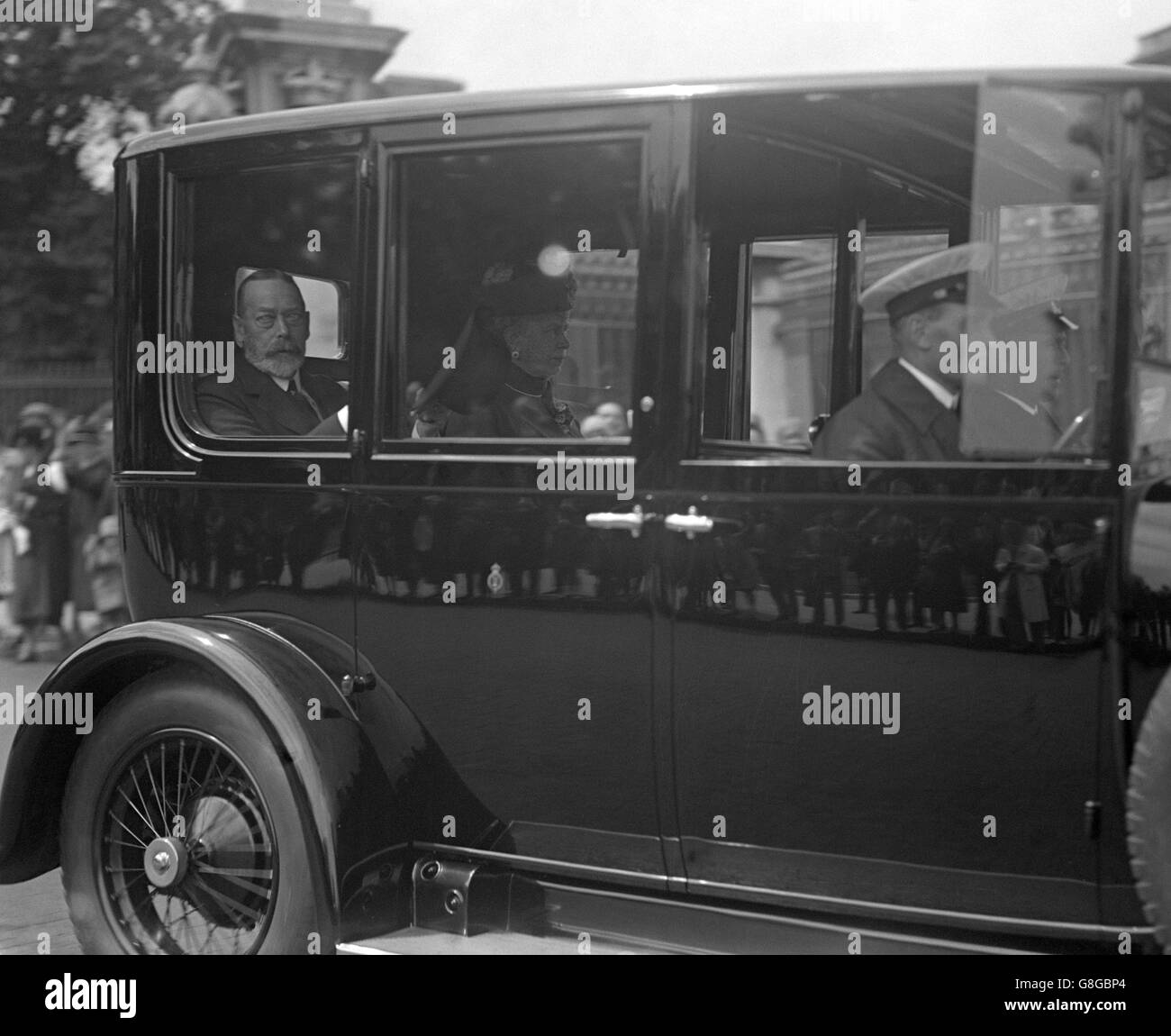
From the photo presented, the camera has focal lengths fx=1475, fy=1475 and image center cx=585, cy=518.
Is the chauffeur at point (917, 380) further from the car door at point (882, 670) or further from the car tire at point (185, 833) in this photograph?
the car tire at point (185, 833)

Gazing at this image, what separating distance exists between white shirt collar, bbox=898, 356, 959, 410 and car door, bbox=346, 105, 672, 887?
55 centimetres

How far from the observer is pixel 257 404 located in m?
3.78

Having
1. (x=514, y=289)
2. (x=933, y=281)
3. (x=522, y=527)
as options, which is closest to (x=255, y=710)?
(x=522, y=527)

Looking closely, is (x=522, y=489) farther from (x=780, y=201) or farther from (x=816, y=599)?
(x=780, y=201)

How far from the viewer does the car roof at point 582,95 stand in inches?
108

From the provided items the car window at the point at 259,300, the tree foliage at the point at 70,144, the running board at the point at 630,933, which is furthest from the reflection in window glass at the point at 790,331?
the tree foliage at the point at 70,144

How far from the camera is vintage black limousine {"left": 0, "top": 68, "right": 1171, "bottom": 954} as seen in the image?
2768mm

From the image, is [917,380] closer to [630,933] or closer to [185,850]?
[630,933]

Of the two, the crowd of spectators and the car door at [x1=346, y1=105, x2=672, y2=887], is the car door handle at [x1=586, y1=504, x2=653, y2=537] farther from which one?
the crowd of spectators

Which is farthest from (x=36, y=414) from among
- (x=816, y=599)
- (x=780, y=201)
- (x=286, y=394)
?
(x=816, y=599)

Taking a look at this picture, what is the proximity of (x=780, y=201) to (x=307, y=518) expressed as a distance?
4.67ft

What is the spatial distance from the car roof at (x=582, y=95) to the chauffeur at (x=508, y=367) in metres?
0.46

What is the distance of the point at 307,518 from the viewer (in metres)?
3.46

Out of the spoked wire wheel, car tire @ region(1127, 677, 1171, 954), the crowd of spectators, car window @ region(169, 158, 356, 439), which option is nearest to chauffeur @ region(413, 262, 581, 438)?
car window @ region(169, 158, 356, 439)
